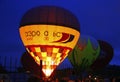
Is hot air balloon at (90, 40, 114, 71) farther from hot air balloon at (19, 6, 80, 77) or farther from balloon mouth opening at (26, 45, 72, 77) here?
hot air balloon at (19, 6, 80, 77)

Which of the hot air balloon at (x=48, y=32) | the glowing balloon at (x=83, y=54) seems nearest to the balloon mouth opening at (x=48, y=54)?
the hot air balloon at (x=48, y=32)

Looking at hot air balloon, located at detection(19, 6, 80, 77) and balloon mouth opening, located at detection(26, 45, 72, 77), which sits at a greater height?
hot air balloon, located at detection(19, 6, 80, 77)

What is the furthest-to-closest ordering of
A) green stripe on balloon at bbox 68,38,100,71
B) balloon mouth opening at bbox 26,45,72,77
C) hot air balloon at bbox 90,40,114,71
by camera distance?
hot air balloon at bbox 90,40,114,71 → green stripe on balloon at bbox 68,38,100,71 → balloon mouth opening at bbox 26,45,72,77

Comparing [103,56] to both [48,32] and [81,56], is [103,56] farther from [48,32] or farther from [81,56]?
[48,32]

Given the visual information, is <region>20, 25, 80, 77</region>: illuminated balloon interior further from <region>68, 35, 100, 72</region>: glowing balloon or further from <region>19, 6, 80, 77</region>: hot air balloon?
<region>68, 35, 100, 72</region>: glowing balloon

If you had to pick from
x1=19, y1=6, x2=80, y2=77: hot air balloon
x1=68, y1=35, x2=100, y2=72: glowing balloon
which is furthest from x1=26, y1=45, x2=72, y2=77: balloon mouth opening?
x1=68, y1=35, x2=100, y2=72: glowing balloon

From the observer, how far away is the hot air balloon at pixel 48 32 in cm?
2020

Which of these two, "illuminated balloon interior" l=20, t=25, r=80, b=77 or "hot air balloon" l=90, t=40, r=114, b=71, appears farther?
"hot air balloon" l=90, t=40, r=114, b=71

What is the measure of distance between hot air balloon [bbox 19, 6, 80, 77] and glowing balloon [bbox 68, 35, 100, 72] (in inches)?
220

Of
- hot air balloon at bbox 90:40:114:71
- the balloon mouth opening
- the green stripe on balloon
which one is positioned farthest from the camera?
hot air balloon at bbox 90:40:114:71

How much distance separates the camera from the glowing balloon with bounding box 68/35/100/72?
86.6ft

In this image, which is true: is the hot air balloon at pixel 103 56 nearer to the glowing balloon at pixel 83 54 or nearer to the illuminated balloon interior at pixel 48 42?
the glowing balloon at pixel 83 54

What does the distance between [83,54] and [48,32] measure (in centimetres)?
683


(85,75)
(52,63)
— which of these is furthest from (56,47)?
(85,75)
